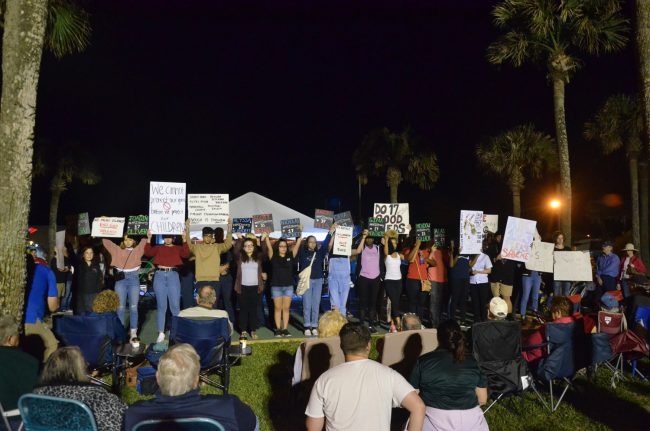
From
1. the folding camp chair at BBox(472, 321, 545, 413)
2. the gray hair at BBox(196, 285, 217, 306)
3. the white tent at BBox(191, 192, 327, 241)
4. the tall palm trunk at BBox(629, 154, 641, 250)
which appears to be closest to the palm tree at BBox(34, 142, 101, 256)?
the white tent at BBox(191, 192, 327, 241)

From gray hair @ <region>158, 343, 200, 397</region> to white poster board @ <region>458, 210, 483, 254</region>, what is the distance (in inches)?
328

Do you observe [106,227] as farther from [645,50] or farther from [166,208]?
[645,50]

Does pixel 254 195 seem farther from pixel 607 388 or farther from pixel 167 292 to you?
pixel 607 388

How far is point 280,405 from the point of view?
638 centimetres

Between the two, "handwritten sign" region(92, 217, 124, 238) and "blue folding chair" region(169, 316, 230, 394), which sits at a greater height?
"handwritten sign" region(92, 217, 124, 238)

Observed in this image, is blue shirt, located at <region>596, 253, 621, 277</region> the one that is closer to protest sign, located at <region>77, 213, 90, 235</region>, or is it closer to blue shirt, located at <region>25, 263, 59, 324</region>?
protest sign, located at <region>77, 213, 90, 235</region>

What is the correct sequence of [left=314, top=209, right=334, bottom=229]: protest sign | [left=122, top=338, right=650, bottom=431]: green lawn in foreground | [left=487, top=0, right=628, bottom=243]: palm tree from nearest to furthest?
[left=122, top=338, right=650, bottom=431]: green lawn in foreground
[left=314, top=209, right=334, bottom=229]: protest sign
[left=487, top=0, right=628, bottom=243]: palm tree

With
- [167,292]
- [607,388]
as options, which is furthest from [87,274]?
[607,388]

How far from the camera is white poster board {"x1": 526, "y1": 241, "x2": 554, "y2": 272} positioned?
1163cm

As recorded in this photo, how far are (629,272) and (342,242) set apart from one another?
6.95 m

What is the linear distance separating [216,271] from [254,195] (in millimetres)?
9212

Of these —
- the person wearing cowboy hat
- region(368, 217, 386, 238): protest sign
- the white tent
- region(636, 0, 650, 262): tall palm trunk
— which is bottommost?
the person wearing cowboy hat

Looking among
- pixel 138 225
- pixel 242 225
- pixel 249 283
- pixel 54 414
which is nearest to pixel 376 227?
pixel 249 283

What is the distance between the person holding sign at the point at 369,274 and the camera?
419 inches
